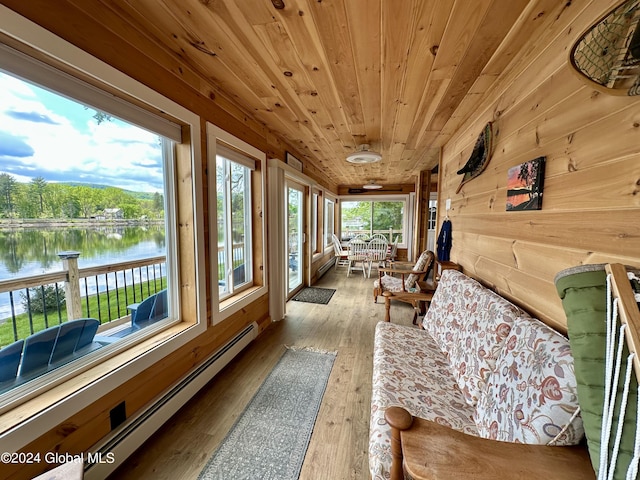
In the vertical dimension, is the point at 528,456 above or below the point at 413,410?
above

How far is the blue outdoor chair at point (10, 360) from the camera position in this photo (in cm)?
99

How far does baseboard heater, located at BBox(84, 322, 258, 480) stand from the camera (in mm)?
1173

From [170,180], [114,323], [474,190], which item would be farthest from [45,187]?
[474,190]

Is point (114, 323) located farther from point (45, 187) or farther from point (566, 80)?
point (566, 80)

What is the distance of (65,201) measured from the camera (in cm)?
117

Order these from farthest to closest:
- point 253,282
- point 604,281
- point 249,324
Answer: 1. point 253,282
2. point 249,324
3. point 604,281

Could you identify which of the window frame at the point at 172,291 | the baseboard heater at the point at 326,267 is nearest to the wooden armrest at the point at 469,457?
the window frame at the point at 172,291

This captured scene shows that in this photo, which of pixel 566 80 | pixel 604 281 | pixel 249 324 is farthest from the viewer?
pixel 249 324

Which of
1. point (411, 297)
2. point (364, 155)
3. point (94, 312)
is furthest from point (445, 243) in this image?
point (94, 312)

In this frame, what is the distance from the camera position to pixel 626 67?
2.37 feet

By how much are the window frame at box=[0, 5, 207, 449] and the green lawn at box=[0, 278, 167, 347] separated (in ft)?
0.70

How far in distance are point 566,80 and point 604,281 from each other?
0.91 m

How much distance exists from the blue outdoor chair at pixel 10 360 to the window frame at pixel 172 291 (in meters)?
0.12

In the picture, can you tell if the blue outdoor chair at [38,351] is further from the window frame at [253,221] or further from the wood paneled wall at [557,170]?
the wood paneled wall at [557,170]
